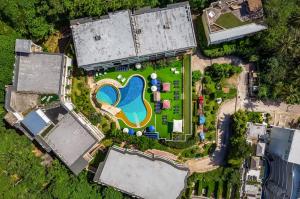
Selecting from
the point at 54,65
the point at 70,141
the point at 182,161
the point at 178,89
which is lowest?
the point at 182,161

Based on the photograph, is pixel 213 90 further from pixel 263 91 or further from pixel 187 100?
pixel 263 91

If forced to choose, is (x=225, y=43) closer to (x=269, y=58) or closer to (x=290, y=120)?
(x=269, y=58)

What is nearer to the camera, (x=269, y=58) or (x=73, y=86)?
(x=269, y=58)

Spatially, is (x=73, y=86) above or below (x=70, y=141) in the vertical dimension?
above

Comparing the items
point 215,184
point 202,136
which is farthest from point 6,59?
point 215,184

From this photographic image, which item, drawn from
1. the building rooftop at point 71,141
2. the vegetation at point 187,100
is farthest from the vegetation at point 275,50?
the building rooftop at point 71,141

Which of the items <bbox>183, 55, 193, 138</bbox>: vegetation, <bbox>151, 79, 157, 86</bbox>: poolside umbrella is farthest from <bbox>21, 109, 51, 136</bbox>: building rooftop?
<bbox>183, 55, 193, 138</bbox>: vegetation

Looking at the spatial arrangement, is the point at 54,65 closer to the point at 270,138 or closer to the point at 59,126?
the point at 59,126

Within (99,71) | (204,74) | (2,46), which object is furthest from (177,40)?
(2,46)
